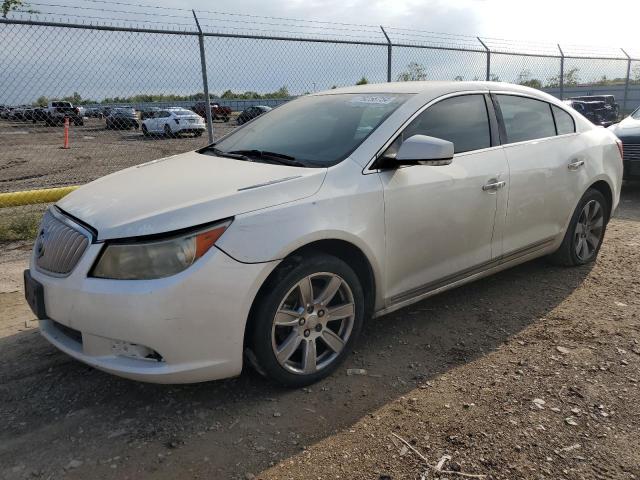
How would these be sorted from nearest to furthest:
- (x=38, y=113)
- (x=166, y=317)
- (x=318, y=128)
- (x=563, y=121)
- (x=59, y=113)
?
(x=166, y=317), (x=318, y=128), (x=563, y=121), (x=38, y=113), (x=59, y=113)

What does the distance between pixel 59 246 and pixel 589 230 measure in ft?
14.0

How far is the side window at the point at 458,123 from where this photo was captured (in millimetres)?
3477

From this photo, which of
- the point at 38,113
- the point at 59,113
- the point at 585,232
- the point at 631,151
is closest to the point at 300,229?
the point at 585,232

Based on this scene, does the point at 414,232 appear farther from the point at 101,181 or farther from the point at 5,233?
the point at 5,233

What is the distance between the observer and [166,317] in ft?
8.04

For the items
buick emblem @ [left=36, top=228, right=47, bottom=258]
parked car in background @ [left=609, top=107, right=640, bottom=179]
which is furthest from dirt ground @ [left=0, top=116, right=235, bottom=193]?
parked car in background @ [left=609, top=107, right=640, bottom=179]

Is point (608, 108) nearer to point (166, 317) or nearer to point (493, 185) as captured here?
point (493, 185)

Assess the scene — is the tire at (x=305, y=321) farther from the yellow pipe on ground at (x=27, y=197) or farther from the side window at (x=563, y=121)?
the yellow pipe on ground at (x=27, y=197)

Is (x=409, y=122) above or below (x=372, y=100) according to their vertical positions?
below

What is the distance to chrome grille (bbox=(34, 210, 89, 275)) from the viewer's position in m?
2.66

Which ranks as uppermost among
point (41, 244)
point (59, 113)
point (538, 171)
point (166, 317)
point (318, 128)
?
point (59, 113)

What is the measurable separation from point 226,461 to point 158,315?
721mm

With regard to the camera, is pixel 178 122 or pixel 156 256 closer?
pixel 156 256

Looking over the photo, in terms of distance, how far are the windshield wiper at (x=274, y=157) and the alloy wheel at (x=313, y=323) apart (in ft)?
2.39
